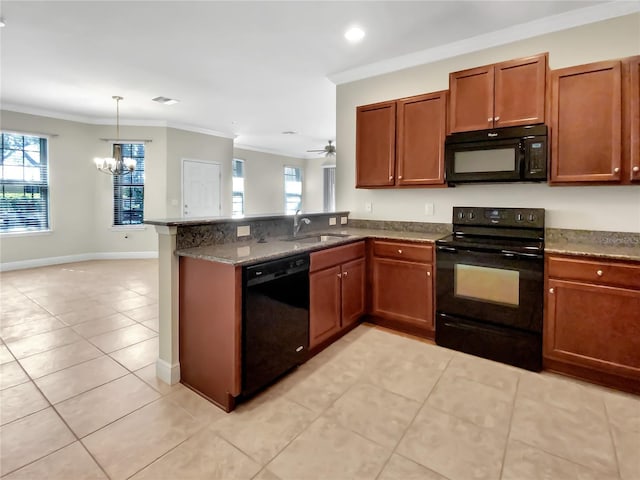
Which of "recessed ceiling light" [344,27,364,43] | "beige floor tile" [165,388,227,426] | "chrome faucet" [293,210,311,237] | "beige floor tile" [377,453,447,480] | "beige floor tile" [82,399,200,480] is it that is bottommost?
"beige floor tile" [377,453,447,480]

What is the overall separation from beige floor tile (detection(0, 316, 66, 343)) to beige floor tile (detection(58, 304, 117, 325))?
8 centimetres

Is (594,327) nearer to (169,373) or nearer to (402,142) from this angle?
(402,142)

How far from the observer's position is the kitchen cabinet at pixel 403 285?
295 centimetres

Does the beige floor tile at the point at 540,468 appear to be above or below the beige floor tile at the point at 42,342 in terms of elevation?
below

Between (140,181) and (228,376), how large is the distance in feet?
19.8

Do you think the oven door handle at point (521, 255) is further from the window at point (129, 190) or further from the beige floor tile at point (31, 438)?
the window at point (129, 190)

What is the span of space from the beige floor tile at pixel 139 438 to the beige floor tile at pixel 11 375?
98 centimetres

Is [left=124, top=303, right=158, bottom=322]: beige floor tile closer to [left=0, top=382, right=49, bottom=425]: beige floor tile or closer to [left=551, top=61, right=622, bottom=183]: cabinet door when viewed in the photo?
[left=0, top=382, right=49, bottom=425]: beige floor tile

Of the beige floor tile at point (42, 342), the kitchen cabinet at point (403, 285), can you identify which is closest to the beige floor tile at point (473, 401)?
the kitchen cabinet at point (403, 285)

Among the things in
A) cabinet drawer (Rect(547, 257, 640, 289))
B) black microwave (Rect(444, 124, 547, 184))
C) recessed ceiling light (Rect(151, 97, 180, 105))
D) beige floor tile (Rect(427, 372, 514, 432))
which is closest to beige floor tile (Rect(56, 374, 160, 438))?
beige floor tile (Rect(427, 372, 514, 432))

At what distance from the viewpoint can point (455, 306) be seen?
277 cm

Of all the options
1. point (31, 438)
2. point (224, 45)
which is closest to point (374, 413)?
point (31, 438)

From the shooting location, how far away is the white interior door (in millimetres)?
7102

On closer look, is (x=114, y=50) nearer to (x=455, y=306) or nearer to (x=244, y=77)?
(x=244, y=77)
